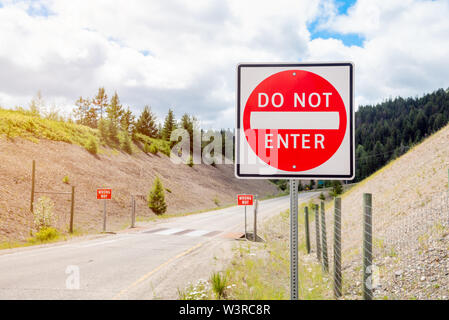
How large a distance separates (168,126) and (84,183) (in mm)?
45875

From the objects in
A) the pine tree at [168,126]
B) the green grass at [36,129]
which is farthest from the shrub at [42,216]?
the pine tree at [168,126]

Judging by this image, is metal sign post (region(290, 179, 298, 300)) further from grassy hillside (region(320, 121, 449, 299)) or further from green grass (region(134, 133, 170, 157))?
green grass (region(134, 133, 170, 157))

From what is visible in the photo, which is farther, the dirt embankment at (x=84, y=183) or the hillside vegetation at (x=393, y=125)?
the hillside vegetation at (x=393, y=125)

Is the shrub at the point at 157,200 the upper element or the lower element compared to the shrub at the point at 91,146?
lower

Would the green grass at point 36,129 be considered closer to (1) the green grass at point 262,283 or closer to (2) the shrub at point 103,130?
(2) the shrub at point 103,130

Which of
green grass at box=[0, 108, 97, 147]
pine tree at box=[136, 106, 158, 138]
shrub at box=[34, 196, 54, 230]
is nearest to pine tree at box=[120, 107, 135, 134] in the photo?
pine tree at box=[136, 106, 158, 138]

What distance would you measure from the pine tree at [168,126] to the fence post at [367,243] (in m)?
72.8

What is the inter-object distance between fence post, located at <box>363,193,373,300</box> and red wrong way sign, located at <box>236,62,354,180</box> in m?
2.30

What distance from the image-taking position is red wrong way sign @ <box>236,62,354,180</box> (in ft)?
9.02

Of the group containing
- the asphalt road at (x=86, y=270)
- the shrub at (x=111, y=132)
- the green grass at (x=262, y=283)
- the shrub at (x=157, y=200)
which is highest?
the shrub at (x=111, y=132)

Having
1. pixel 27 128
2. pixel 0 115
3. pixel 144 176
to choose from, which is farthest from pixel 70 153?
pixel 144 176

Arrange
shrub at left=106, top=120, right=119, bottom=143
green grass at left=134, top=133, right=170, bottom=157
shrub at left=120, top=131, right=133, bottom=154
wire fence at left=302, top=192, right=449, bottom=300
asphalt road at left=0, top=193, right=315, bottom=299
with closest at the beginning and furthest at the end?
wire fence at left=302, top=192, right=449, bottom=300
asphalt road at left=0, top=193, right=315, bottom=299
shrub at left=106, top=120, right=119, bottom=143
shrub at left=120, top=131, right=133, bottom=154
green grass at left=134, top=133, right=170, bottom=157

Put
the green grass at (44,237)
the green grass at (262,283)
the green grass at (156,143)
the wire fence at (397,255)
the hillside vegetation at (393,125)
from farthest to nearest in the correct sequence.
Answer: the hillside vegetation at (393,125) < the green grass at (156,143) < the green grass at (44,237) < the green grass at (262,283) < the wire fence at (397,255)

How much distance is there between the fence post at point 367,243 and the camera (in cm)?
475
